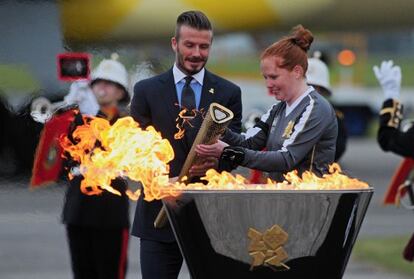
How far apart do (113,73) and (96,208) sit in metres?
0.89

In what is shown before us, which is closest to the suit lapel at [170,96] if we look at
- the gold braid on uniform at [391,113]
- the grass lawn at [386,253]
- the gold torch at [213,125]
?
the gold torch at [213,125]

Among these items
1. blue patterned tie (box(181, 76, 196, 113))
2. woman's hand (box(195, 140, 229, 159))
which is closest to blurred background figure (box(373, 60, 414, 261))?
blue patterned tie (box(181, 76, 196, 113))

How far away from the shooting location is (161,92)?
206 inches

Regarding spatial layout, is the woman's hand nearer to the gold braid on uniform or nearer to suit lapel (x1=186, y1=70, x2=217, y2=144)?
suit lapel (x1=186, y1=70, x2=217, y2=144)

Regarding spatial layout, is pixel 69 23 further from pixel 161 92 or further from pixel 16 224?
pixel 161 92

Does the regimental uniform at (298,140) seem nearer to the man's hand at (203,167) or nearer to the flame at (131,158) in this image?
the man's hand at (203,167)

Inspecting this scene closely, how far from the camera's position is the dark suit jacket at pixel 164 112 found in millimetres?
5195

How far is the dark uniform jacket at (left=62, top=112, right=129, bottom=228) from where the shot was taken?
6469mm

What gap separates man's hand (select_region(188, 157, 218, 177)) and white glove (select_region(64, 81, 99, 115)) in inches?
84.5

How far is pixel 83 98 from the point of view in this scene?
7133 mm

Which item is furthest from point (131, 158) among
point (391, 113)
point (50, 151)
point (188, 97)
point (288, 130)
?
point (50, 151)

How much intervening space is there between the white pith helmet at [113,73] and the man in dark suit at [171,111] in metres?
1.65

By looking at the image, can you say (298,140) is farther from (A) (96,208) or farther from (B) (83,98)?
(B) (83,98)

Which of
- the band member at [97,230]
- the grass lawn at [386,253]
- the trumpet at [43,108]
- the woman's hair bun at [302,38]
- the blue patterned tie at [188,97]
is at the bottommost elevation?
the grass lawn at [386,253]
